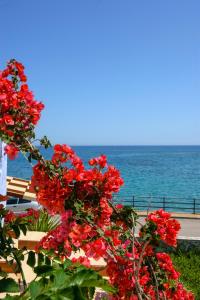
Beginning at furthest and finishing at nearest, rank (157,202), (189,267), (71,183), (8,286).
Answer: (157,202)
(189,267)
(71,183)
(8,286)

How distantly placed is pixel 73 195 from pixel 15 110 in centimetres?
89

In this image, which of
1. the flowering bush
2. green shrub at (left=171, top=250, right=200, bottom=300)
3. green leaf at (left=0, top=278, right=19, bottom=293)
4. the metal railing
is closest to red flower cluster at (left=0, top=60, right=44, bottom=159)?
the flowering bush

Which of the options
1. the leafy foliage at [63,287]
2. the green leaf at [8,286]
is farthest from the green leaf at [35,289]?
the green leaf at [8,286]

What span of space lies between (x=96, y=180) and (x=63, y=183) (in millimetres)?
287

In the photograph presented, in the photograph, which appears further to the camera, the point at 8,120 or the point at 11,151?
the point at 11,151

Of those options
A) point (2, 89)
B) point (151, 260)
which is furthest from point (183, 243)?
point (2, 89)

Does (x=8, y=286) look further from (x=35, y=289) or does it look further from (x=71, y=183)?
(x=71, y=183)

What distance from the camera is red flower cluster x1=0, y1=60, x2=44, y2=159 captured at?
356cm

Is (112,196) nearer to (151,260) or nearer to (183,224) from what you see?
(151,260)

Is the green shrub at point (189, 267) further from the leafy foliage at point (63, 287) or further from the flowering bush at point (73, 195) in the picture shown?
the leafy foliage at point (63, 287)

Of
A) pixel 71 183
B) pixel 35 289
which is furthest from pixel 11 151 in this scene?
pixel 35 289

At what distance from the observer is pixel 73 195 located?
12.0 ft

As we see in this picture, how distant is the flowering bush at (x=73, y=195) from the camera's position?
140 inches

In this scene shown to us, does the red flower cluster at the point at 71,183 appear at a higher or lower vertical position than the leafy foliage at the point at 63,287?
higher
